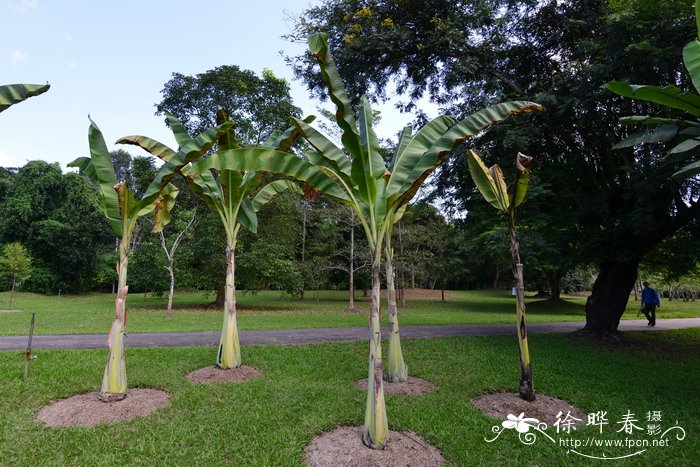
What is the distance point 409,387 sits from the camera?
6121 mm

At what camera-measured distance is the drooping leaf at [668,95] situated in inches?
172

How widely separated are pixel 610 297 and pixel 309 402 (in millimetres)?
10005

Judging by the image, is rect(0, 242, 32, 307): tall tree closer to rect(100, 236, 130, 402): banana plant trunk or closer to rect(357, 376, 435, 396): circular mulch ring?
rect(100, 236, 130, 402): banana plant trunk

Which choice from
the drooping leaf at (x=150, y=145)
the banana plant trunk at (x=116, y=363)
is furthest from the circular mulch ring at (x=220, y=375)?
the drooping leaf at (x=150, y=145)

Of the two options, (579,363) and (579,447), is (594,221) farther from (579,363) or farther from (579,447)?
(579,447)

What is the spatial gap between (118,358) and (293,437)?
267 centimetres

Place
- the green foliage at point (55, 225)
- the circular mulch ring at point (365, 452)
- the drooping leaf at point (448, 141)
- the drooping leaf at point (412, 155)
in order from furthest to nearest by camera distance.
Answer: the green foliage at point (55, 225) < the drooping leaf at point (412, 155) < the drooping leaf at point (448, 141) < the circular mulch ring at point (365, 452)

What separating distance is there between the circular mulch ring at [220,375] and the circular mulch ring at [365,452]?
256 centimetres

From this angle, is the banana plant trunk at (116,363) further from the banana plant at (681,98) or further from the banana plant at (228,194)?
the banana plant at (681,98)

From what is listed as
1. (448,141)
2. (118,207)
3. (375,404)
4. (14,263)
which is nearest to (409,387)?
(375,404)

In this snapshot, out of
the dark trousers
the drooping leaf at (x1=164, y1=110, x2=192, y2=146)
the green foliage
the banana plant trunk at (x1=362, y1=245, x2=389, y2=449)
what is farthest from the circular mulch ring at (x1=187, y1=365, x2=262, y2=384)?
the green foliage

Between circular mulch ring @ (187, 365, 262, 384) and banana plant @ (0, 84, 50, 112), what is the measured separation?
14.6ft

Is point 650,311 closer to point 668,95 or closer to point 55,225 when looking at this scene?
point 668,95

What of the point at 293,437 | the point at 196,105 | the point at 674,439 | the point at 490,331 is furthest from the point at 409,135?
the point at 196,105
